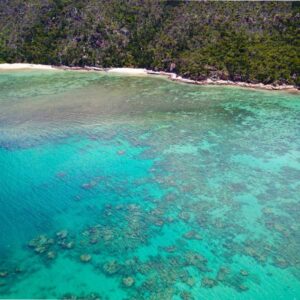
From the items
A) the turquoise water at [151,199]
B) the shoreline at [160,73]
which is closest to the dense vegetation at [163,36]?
the shoreline at [160,73]

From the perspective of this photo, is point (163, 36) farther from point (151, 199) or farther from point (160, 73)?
point (151, 199)

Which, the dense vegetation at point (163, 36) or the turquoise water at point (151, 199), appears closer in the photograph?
the turquoise water at point (151, 199)

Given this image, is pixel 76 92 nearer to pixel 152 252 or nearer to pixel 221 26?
pixel 221 26

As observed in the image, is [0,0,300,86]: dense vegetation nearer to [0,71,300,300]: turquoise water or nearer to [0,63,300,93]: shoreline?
[0,63,300,93]: shoreline

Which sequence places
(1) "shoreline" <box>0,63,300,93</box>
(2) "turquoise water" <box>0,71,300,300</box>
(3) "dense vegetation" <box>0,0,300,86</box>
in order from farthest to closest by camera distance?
(3) "dense vegetation" <box>0,0,300,86</box>, (1) "shoreline" <box>0,63,300,93</box>, (2) "turquoise water" <box>0,71,300,300</box>

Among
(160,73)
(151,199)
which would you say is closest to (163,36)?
(160,73)

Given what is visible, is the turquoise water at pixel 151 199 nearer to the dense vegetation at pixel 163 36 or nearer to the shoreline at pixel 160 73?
the shoreline at pixel 160 73

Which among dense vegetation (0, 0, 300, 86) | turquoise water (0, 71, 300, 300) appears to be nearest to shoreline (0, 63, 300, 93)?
dense vegetation (0, 0, 300, 86)
